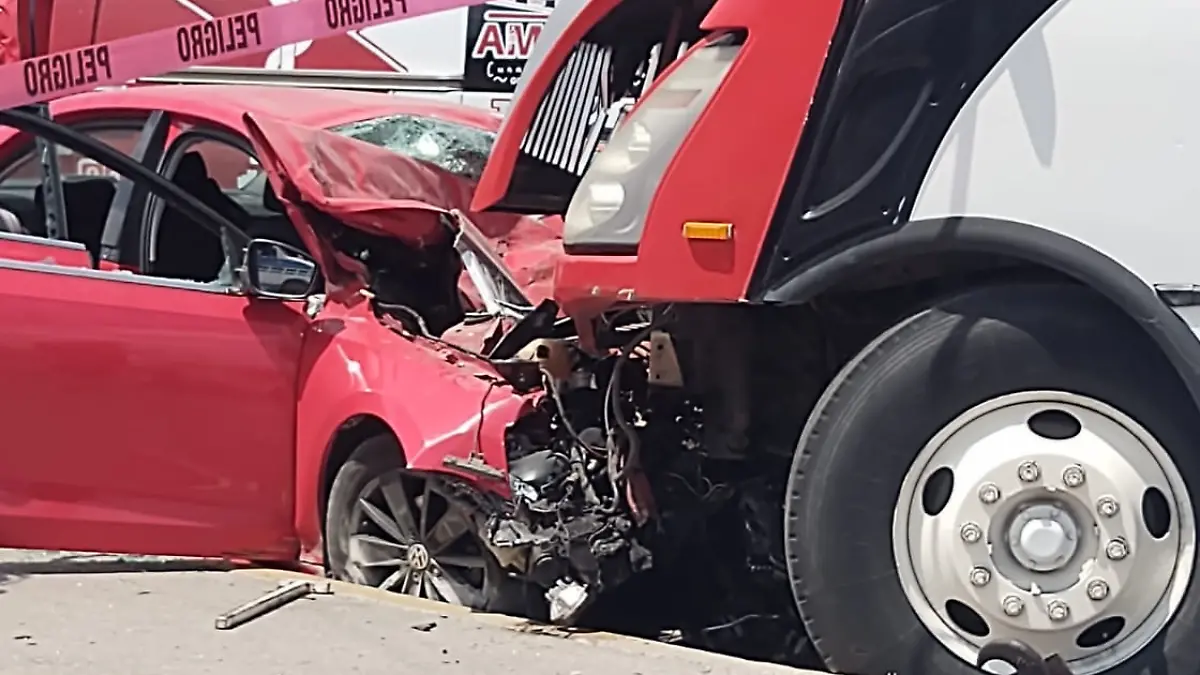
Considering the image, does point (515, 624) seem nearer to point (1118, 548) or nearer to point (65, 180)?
point (1118, 548)

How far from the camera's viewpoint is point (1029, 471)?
376 centimetres

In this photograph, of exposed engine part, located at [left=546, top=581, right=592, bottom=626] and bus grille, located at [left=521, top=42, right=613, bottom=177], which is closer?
exposed engine part, located at [left=546, top=581, right=592, bottom=626]

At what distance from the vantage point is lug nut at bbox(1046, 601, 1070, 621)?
3.78m

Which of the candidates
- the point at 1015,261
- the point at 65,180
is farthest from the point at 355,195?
the point at 1015,261

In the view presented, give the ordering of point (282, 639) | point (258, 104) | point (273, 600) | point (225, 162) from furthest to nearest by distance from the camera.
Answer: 1. point (258, 104)
2. point (225, 162)
3. point (273, 600)
4. point (282, 639)

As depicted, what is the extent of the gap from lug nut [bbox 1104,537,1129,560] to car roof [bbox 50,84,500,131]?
3.15m

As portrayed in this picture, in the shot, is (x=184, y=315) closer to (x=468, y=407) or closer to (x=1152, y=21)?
(x=468, y=407)

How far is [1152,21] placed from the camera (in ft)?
12.3

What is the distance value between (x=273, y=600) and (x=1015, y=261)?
218cm

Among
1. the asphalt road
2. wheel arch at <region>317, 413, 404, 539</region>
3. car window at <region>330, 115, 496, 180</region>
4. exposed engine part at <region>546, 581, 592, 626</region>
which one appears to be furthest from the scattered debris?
car window at <region>330, 115, 496, 180</region>

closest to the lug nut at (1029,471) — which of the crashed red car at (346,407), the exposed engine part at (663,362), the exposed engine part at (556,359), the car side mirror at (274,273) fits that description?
the crashed red car at (346,407)

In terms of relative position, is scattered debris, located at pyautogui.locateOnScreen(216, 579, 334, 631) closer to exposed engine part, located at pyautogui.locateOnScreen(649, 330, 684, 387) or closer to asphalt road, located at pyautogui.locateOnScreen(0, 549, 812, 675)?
asphalt road, located at pyautogui.locateOnScreen(0, 549, 812, 675)

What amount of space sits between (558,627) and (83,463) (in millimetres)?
1648

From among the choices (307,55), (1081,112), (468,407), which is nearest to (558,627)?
(468,407)
